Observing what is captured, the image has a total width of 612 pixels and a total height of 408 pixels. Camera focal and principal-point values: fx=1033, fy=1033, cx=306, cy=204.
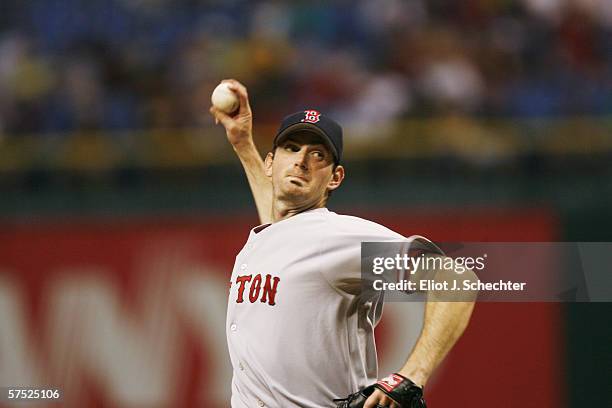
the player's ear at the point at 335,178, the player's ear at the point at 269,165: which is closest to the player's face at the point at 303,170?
the player's ear at the point at 335,178

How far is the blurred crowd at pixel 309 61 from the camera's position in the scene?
24.1ft

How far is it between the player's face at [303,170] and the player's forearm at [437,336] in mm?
747

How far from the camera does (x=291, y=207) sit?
12.3ft

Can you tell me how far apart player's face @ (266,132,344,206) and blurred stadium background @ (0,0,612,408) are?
2.88m

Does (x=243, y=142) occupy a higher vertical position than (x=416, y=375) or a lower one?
higher

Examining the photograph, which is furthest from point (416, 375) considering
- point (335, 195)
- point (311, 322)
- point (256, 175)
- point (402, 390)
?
point (335, 195)

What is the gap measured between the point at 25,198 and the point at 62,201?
26 cm

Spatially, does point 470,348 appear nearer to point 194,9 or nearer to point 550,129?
point 550,129

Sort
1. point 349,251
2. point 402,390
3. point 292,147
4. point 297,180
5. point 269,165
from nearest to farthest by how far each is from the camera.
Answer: point 402,390
point 349,251
point 297,180
point 292,147
point 269,165

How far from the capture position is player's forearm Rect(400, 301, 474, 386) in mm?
3117

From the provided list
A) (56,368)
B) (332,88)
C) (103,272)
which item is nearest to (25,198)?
(103,272)

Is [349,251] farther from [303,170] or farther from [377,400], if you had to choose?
[377,400]

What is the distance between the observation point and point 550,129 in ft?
21.8

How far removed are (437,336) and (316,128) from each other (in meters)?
0.95
